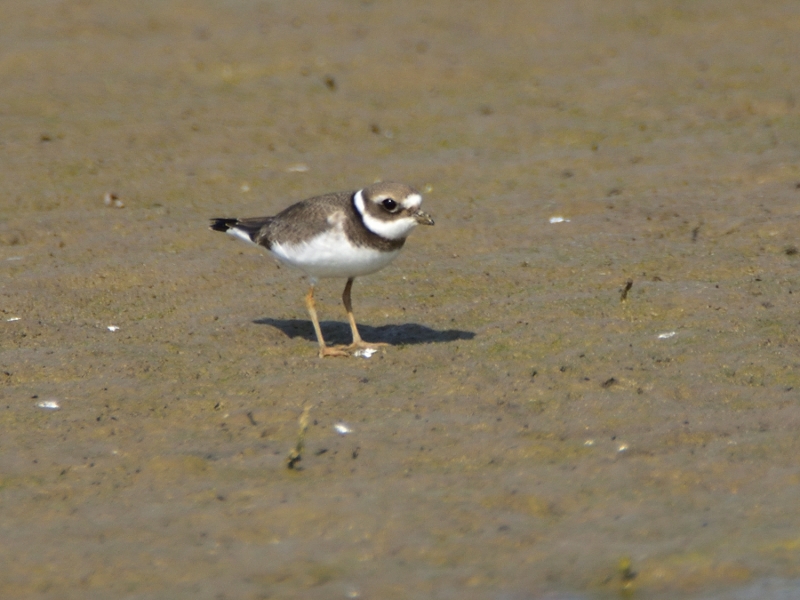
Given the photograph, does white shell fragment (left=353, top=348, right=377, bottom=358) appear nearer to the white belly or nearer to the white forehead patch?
the white belly

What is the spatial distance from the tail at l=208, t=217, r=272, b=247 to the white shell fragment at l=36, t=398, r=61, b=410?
6.93 ft

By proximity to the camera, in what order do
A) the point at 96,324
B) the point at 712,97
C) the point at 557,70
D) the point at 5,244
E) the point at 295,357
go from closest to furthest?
the point at 295,357 < the point at 96,324 < the point at 5,244 < the point at 712,97 < the point at 557,70

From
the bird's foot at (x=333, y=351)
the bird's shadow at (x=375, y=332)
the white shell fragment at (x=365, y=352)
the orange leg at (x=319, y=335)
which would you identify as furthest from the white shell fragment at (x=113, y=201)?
the white shell fragment at (x=365, y=352)

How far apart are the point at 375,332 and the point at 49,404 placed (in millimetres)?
2532

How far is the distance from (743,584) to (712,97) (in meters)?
9.49

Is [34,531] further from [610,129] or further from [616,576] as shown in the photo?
[610,129]

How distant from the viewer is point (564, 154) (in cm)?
1222

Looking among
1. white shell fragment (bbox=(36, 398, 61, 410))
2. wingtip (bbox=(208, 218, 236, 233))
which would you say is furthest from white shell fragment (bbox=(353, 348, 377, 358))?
white shell fragment (bbox=(36, 398, 61, 410))

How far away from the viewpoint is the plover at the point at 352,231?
7621 mm

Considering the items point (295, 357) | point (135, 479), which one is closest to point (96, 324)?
point (295, 357)

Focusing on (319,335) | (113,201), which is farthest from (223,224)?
(113,201)

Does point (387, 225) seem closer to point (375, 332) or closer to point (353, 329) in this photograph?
point (353, 329)

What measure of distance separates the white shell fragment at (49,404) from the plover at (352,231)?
1843mm

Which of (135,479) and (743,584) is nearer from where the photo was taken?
(743,584)
